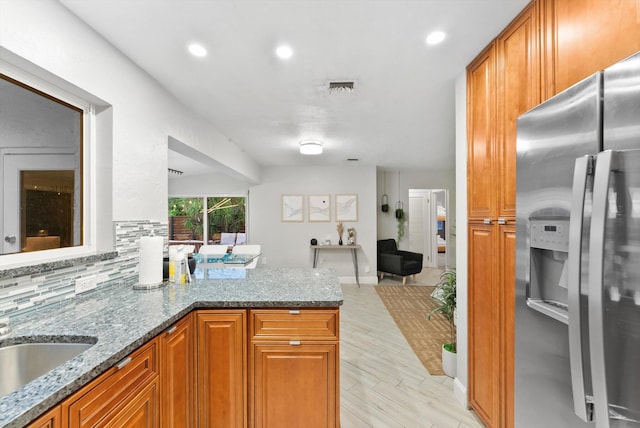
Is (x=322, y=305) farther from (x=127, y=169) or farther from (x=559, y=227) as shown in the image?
(x=127, y=169)

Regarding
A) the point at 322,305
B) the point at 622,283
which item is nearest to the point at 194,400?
the point at 322,305

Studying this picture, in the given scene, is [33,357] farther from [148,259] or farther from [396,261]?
[396,261]

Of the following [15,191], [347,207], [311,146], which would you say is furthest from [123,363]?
[347,207]

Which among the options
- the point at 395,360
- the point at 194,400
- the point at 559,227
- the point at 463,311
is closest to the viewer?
the point at 559,227

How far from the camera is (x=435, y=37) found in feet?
5.36

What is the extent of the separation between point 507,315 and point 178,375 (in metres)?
1.77

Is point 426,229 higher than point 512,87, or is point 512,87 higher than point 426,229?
point 512,87

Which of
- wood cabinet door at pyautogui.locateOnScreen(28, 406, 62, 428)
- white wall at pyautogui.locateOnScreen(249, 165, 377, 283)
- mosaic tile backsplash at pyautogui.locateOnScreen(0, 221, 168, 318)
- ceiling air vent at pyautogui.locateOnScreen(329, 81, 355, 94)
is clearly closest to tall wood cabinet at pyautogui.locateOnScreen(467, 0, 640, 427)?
ceiling air vent at pyautogui.locateOnScreen(329, 81, 355, 94)

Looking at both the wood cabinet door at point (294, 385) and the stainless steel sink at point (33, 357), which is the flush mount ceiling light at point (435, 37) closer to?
the wood cabinet door at point (294, 385)

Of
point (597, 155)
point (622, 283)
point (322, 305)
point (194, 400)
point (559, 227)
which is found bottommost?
point (194, 400)

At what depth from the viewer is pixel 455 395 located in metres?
2.13

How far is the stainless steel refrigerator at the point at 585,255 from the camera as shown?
28.1 inches

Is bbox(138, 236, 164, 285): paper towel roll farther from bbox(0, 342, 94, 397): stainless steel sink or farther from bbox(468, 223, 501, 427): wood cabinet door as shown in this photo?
bbox(468, 223, 501, 427): wood cabinet door

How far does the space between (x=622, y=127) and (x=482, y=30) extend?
3.85ft
